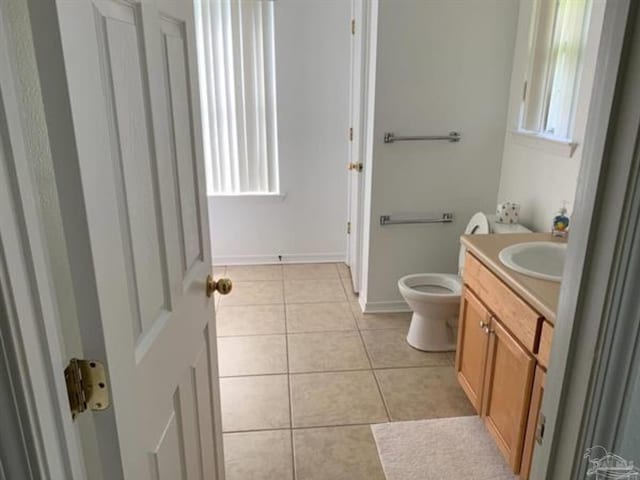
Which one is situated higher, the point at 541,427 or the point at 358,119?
the point at 358,119

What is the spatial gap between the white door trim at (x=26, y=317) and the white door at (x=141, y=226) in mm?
55

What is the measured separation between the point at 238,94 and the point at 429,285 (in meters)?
2.09

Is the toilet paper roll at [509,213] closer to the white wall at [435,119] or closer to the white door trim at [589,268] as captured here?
the white wall at [435,119]

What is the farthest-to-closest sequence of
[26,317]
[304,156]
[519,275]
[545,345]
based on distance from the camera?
[304,156] < [519,275] < [545,345] < [26,317]

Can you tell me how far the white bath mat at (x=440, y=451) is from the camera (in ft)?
6.41

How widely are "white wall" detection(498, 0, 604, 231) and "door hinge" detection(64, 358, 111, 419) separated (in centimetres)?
210

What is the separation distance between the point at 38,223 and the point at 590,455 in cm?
87

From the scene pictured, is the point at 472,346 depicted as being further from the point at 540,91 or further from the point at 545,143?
the point at 540,91

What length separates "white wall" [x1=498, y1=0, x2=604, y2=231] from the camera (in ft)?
7.07

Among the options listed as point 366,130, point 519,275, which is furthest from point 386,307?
point 519,275

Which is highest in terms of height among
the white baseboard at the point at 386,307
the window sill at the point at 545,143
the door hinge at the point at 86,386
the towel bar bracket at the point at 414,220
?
the window sill at the point at 545,143

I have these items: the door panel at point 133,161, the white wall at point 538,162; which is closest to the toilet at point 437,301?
the white wall at point 538,162

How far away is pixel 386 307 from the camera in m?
3.34

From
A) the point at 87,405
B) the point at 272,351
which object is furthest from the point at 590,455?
the point at 272,351
